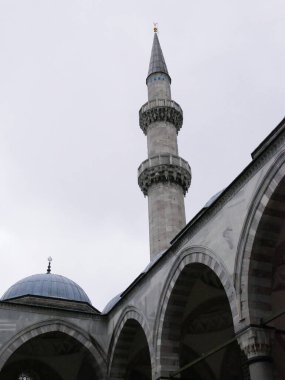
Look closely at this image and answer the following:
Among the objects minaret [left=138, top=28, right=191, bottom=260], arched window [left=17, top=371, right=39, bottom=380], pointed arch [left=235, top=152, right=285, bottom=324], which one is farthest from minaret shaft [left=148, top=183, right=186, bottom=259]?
pointed arch [left=235, top=152, right=285, bottom=324]

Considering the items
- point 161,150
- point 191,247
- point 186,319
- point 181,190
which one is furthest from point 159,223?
point 191,247

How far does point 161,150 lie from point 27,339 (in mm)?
11123

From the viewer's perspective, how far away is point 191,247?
11.1 metres

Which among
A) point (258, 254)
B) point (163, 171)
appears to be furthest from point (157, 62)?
point (258, 254)

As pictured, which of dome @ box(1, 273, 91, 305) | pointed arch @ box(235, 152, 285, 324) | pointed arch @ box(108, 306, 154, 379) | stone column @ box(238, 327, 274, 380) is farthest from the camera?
dome @ box(1, 273, 91, 305)

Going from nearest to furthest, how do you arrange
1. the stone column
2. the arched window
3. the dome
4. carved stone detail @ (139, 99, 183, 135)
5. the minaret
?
the stone column → the arched window → the dome → the minaret → carved stone detail @ (139, 99, 183, 135)

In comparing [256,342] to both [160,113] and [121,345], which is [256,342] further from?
[160,113]

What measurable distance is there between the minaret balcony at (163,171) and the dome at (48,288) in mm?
5449

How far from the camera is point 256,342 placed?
8641mm

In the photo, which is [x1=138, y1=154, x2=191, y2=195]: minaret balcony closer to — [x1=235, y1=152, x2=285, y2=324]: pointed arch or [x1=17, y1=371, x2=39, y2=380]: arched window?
[x1=17, y1=371, x2=39, y2=380]: arched window

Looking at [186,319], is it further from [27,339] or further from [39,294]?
[39,294]

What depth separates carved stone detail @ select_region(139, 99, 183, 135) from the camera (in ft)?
78.6

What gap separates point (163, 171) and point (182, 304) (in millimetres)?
10801

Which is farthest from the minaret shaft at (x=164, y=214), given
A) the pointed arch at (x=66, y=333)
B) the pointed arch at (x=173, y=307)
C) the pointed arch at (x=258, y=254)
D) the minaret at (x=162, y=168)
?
the pointed arch at (x=258, y=254)
